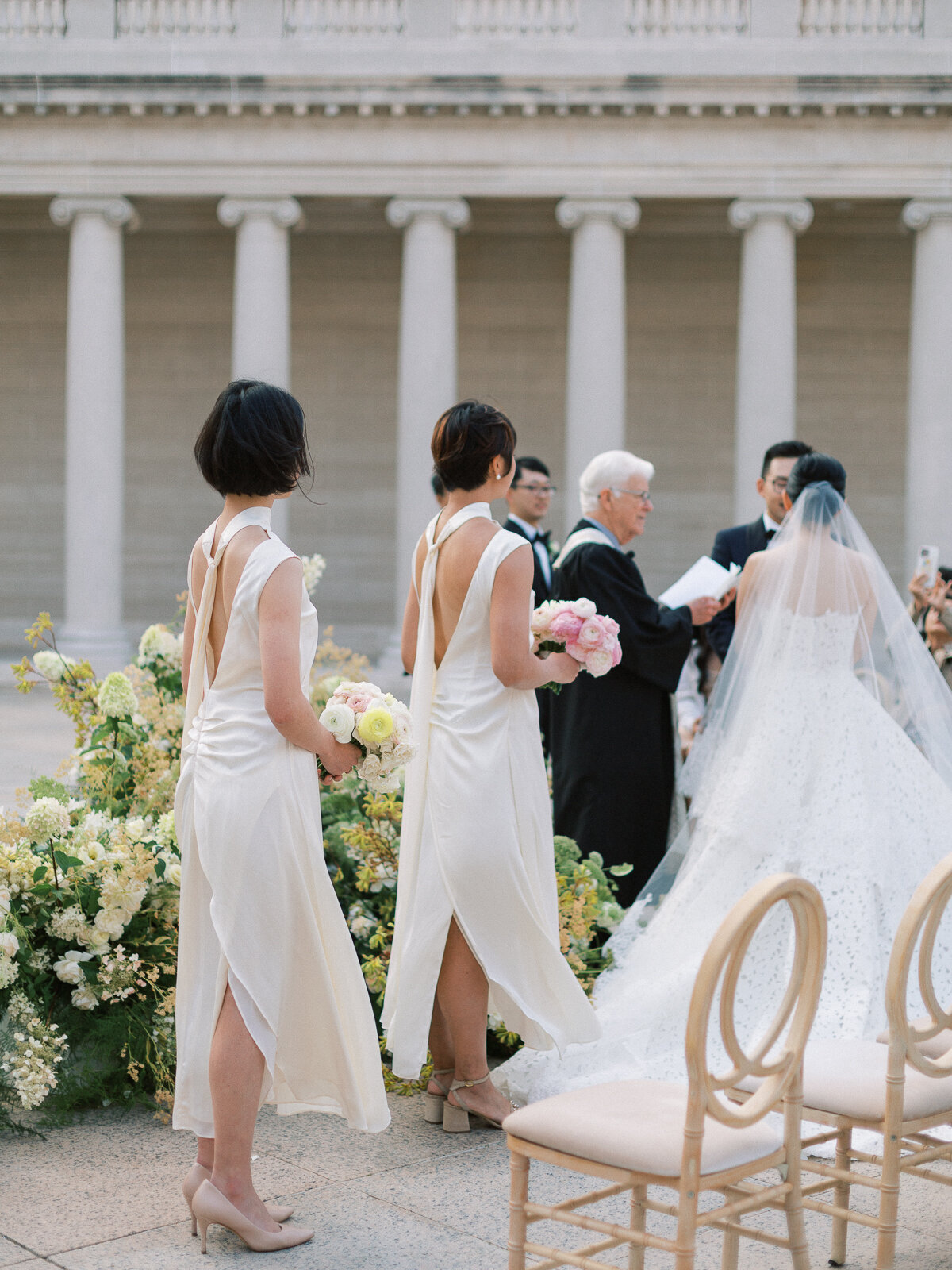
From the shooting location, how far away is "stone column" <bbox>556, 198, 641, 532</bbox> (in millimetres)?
17719

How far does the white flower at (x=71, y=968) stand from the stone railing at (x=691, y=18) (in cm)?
1659

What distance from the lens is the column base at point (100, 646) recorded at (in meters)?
17.8

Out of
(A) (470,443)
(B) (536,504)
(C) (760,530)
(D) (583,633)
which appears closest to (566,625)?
(D) (583,633)

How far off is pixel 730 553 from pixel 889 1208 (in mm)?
4982

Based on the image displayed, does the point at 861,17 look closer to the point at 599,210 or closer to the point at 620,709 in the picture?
the point at 599,210

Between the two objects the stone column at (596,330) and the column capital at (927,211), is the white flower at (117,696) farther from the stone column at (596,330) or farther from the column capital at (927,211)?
the column capital at (927,211)

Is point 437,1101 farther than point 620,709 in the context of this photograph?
No

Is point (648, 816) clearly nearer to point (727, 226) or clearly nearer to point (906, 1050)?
point (906, 1050)

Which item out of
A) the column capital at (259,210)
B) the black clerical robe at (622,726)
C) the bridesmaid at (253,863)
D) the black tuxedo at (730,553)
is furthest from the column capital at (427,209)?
the bridesmaid at (253,863)

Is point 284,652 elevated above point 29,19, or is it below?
below

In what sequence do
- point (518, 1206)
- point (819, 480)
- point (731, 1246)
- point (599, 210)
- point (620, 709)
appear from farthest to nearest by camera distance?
1. point (599, 210)
2. point (620, 709)
3. point (819, 480)
4. point (731, 1246)
5. point (518, 1206)

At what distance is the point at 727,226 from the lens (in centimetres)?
2059

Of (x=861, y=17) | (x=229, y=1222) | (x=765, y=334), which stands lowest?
(x=229, y=1222)

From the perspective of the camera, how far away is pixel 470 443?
14.6ft
